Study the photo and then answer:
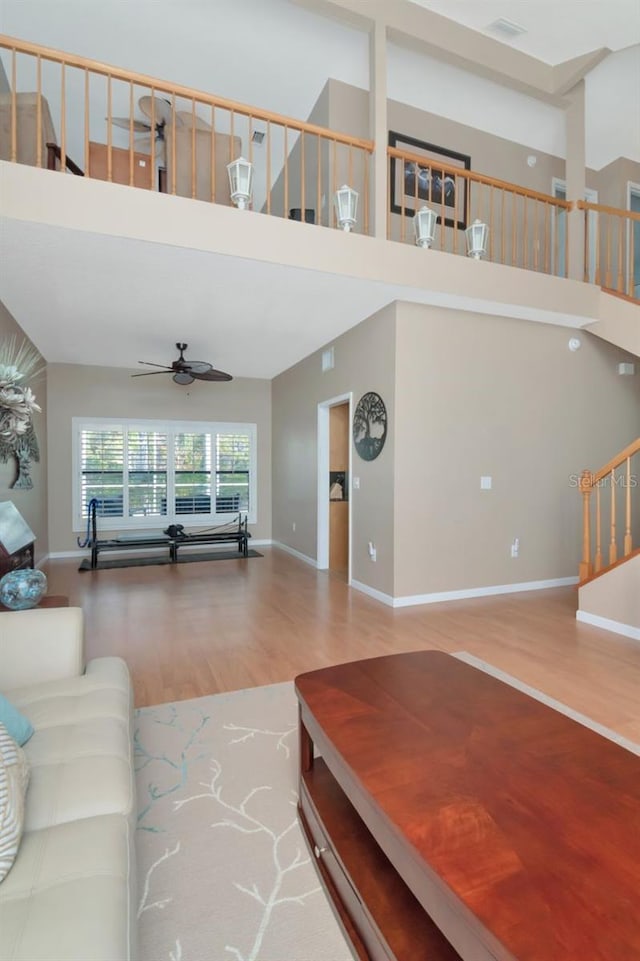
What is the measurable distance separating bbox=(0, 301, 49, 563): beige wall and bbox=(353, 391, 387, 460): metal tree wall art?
11.2 ft

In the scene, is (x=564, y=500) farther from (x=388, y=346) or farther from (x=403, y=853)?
(x=403, y=853)

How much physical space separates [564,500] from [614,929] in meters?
4.97

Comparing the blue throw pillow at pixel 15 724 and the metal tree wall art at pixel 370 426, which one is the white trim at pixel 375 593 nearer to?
the metal tree wall art at pixel 370 426

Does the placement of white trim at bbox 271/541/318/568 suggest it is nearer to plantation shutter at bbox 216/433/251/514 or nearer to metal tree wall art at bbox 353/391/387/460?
plantation shutter at bbox 216/433/251/514

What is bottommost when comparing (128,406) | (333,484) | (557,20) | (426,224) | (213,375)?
(333,484)

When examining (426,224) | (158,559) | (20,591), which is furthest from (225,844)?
(158,559)

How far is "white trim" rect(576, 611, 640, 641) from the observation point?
142 inches

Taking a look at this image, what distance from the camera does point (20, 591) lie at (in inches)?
103

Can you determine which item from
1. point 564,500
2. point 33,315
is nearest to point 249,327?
point 33,315

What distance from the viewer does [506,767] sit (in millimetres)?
1255

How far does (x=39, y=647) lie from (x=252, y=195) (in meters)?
4.19

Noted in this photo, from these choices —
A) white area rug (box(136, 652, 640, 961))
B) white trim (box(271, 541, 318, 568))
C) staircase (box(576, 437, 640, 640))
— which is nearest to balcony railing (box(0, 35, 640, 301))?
staircase (box(576, 437, 640, 640))

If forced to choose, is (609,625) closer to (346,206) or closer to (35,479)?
(346,206)

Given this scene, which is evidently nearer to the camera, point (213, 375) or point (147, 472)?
point (213, 375)
